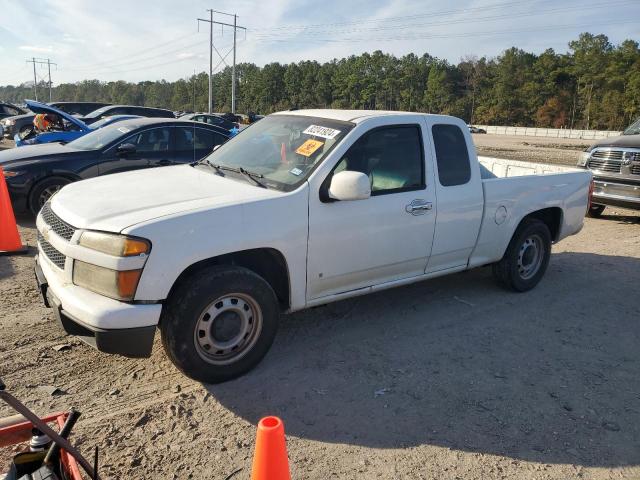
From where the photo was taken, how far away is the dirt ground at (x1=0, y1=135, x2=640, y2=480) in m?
2.93

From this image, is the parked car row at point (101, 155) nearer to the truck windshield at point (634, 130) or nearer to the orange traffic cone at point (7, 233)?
the orange traffic cone at point (7, 233)

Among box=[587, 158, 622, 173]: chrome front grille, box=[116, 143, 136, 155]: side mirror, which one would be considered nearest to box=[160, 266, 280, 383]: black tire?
box=[116, 143, 136, 155]: side mirror

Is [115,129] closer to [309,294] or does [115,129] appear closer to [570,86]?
[309,294]

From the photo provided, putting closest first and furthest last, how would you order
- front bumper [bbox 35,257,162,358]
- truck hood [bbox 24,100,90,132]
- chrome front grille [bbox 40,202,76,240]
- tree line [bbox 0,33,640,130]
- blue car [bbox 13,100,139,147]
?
1. front bumper [bbox 35,257,162,358]
2. chrome front grille [bbox 40,202,76,240]
3. blue car [bbox 13,100,139,147]
4. truck hood [bbox 24,100,90,132]
5. tree line [bbox 0,33,640,130]

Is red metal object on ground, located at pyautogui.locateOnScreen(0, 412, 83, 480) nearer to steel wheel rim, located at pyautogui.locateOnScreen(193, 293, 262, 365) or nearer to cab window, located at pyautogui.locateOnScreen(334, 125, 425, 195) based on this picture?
steel wheel rim, located at pyautogui.locateOnScreen(193, 293, 262, 365)

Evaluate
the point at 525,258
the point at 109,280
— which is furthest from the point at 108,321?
the point at 525,258

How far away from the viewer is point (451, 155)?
480 cm

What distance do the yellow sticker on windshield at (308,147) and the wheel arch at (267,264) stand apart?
869 millimetres

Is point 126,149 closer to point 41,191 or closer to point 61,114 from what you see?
point 41,191

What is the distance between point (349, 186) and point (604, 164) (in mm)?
7898

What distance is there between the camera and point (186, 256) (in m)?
3.22

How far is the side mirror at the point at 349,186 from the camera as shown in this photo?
146 inches

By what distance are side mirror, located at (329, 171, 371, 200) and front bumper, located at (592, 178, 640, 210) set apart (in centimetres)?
723

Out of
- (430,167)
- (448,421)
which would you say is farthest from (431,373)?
(430,167)
